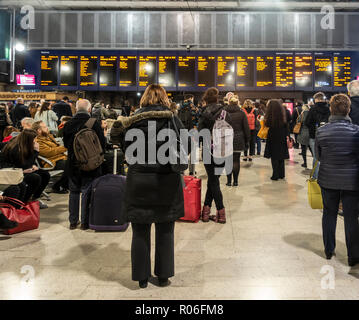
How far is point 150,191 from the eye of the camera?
3.07 metres

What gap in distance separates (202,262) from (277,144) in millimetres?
4751

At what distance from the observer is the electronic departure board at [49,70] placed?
14916 millimetres

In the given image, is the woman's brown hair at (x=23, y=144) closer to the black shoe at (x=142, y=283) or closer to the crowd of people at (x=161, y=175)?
the crowd of people at (x=161, y=175)

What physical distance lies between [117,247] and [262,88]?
11729 mm

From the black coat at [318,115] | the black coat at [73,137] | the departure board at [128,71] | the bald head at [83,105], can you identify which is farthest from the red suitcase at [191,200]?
the departure board at [128,71]

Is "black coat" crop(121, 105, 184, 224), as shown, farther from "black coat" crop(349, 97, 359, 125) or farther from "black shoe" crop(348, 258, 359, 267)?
"black coat" crop(349, 97, 359, 125)

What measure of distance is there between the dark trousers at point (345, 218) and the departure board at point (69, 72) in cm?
1282

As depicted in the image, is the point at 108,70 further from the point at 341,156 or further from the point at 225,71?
the point at 341,156

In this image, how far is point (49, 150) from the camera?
21.2 feet

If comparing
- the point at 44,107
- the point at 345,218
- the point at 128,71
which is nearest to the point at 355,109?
the point at 345,218

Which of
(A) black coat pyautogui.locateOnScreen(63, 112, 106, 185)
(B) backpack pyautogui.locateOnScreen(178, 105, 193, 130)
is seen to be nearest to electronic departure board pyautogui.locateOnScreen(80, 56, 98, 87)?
(B) backpack pyautogui.locateOnScreen(178, 105, 193, 130)

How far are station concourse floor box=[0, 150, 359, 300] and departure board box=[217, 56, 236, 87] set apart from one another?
9.62m
